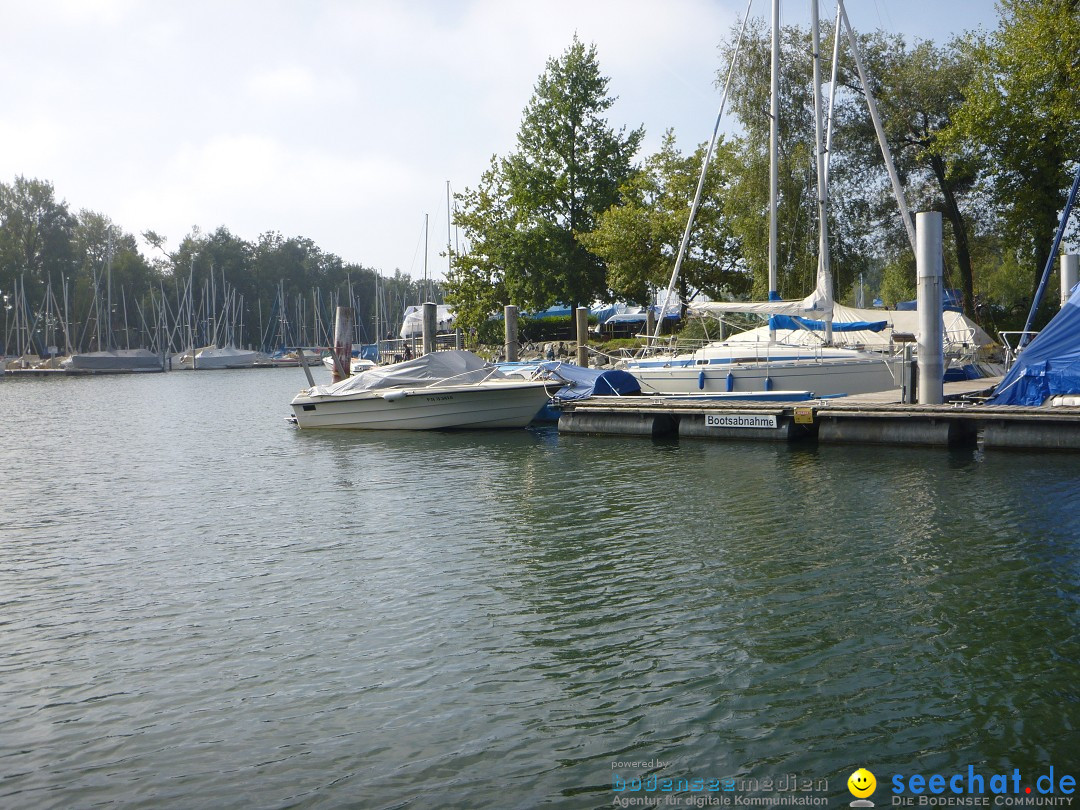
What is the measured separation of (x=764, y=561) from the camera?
471 inches

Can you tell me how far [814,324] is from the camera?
1143 inches

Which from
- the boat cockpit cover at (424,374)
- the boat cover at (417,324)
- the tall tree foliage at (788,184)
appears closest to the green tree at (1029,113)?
the tall tree foliage at (788,184)

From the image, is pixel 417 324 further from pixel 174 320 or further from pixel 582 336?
pixel 174 320

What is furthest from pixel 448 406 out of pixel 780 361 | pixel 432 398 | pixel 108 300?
pixel 108 300

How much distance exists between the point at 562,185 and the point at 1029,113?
77.2 ft

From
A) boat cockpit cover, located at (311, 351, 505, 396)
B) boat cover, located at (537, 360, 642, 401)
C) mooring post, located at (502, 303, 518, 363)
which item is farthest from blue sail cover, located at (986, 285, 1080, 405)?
mooring post, located at (502, 303, 518, 363)

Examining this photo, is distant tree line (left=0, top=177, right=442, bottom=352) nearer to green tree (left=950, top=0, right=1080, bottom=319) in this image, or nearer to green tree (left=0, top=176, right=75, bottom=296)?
green tree (left=0, top=176, right=75, bottom=296)

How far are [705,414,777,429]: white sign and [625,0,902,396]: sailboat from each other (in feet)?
11.0

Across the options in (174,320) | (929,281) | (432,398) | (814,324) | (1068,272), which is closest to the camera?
(929,281)

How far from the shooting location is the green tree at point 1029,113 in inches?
1273

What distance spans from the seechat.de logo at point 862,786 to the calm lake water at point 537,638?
7 cm

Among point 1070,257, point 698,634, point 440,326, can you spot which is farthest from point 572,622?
point 440,326

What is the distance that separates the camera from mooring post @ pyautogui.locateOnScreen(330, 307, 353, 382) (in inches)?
1378

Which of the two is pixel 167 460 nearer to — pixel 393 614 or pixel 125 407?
pixel 393 614
